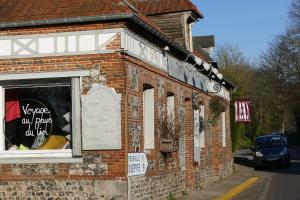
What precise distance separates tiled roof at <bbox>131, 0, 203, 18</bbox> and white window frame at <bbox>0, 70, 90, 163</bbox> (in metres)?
6.10

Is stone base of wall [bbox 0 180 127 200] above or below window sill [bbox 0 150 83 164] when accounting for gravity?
below

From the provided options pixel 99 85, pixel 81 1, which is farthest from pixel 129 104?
pixel 81 1

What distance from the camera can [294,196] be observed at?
17.0m

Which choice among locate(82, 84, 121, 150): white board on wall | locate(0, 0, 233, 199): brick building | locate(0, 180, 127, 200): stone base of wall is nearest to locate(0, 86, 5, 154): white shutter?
locate(0, 0, 233, 199): brick building

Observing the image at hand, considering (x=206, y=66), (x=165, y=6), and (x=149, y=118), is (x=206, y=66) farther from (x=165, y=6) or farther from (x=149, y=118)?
(x=149, y=118)

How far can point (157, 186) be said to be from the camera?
1413 cm

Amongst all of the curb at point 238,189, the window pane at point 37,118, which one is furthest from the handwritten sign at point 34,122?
the curb at point 238,189

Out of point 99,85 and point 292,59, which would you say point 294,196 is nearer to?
point 99,85

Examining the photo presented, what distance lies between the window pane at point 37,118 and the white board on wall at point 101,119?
0.77 m

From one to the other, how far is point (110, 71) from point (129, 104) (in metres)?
0.85

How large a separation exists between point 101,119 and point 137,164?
1414 millimetres

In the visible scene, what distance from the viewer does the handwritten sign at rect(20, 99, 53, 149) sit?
13.0 meters

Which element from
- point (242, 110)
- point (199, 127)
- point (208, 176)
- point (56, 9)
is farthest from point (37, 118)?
point (242, 110)

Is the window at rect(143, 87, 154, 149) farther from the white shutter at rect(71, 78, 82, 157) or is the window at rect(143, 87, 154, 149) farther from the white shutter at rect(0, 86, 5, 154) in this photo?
the white shutter at rect(0, 86, 5, 154)
